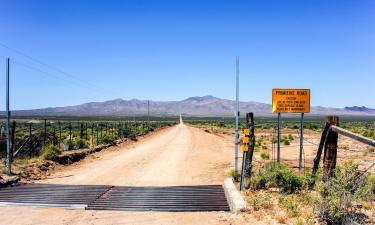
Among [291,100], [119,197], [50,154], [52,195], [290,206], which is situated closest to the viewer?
[290,206]

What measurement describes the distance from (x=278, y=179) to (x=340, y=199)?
10.5 feet

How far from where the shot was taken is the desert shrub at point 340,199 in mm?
7156

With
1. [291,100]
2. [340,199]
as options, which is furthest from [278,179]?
[340,199]

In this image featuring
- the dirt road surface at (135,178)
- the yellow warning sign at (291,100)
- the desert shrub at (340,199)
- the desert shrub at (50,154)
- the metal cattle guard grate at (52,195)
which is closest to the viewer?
the desert shrub at (340,199)

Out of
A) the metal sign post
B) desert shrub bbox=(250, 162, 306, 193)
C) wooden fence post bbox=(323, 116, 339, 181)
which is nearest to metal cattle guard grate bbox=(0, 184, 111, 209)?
desert shrub bbox=(250, 162, 306, 193)

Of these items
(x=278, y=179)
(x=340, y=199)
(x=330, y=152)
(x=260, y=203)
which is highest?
(x=330, y=152)

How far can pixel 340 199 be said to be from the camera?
23.8ft

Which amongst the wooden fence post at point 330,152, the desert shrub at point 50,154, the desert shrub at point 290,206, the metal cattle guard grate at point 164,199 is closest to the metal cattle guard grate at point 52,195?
the metal cattle guard grate at point 164,199

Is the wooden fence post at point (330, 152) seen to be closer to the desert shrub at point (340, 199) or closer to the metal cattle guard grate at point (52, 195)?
the desert shrub at point (340, 199)

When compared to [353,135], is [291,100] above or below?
above

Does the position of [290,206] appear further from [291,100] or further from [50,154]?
[50,154]

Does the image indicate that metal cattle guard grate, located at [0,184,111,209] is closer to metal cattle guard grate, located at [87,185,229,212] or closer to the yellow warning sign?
metal cattle guard grate, located at [87,185,229,212]

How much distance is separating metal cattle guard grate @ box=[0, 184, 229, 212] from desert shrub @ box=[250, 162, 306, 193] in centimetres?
106

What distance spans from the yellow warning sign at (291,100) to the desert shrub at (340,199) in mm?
4286
